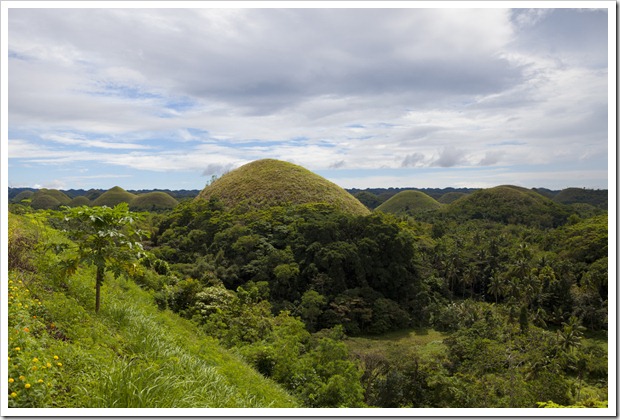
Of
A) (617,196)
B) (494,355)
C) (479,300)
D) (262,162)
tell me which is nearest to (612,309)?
(617,196)

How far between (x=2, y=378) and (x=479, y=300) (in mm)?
35843

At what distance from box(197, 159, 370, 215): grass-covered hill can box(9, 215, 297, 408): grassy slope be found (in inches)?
1220

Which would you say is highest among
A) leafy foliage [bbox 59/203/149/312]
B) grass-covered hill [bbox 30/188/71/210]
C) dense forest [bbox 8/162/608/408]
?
grass-covered hill [bbox 30/188/71/210]

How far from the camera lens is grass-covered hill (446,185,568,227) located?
58.8 meters

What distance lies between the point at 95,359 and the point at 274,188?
121 ft

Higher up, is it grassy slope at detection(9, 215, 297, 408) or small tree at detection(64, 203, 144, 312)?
small tree at detection(64, 203, 144, 312)

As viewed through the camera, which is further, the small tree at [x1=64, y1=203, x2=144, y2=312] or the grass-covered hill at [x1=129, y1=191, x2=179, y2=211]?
the grass-covered hill at [x1=129, y1=191, x2=179, y2=211]

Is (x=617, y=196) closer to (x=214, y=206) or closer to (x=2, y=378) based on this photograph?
(x=2, y=378)

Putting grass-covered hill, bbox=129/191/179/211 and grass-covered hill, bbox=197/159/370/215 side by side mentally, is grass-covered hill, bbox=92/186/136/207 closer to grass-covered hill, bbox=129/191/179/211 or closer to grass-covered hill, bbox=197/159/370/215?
grass-covered hill, bbox=129/191/179/211

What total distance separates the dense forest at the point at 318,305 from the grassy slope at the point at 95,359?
24mm

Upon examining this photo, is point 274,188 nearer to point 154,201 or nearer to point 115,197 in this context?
point 154,201

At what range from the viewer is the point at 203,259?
24.5 meters

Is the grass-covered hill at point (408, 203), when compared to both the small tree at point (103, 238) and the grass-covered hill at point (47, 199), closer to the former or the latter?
the grass-covered hill at point (47, 199)

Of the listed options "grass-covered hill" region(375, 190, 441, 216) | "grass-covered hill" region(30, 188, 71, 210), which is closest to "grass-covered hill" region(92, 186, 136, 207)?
"grass-covered hill" region(30, 188, 71, 210)
